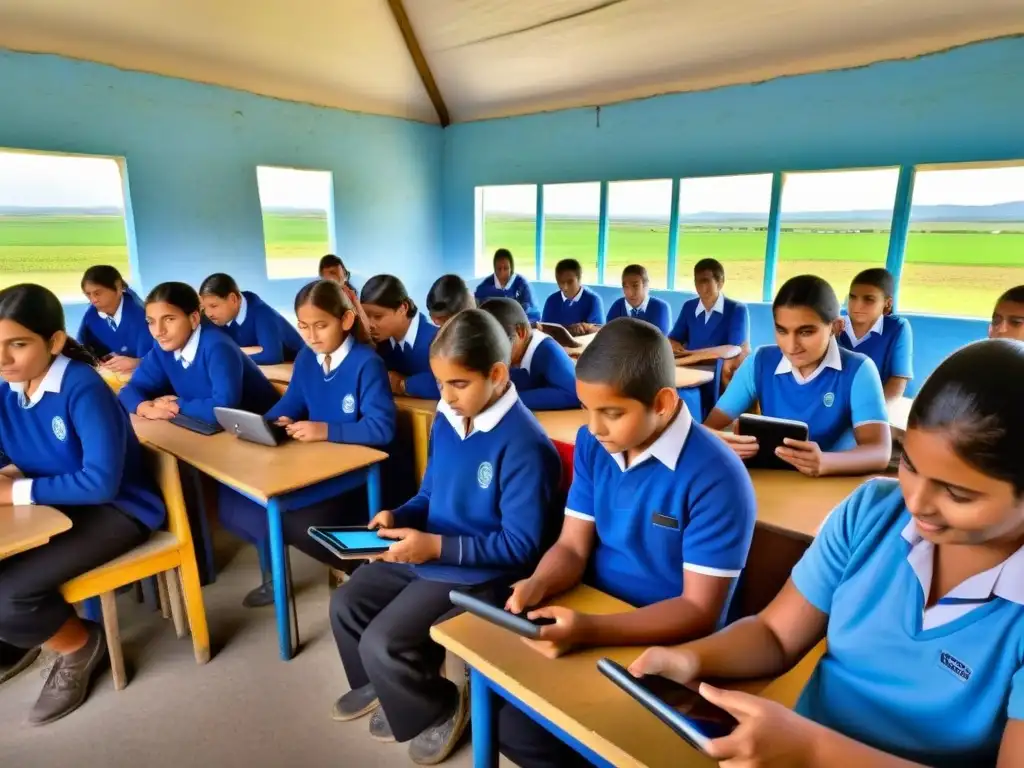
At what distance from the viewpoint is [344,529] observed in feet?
5.03

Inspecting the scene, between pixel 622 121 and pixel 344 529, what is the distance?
17.7 ft

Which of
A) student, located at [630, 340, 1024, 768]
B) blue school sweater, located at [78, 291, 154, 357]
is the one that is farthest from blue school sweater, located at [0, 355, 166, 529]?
blue school sweater, located at [78, 291, 154, 357]

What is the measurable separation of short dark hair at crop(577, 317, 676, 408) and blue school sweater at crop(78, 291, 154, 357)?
3476 mm

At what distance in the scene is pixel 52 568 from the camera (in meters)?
1.79

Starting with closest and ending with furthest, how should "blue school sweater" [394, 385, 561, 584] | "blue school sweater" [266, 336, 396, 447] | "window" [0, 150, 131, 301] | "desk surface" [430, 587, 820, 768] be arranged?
"desk surface" [430, 587, 820, 768] → "blue school sweater" [394, 385, 561, 584] → "blue school sweater" [266, 336, 396, 447] → "window" [0, 150, 131, 301]

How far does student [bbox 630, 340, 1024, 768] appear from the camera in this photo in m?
0.70

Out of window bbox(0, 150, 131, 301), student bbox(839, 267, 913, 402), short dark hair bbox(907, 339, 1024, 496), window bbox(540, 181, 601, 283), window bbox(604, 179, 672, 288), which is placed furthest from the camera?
window bbox(540, 181, 601, 283)

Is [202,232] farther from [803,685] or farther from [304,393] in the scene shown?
[803,685]

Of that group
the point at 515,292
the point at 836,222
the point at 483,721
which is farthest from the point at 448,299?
the point at 836,222

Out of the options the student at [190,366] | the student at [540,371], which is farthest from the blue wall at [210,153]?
the student at [540,371]

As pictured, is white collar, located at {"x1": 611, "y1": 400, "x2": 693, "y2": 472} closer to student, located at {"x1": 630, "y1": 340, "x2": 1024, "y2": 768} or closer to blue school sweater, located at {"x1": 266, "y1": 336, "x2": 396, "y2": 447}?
student, located at {"x1": 630, "y1": 340, "x2": 1024, "y2": 768}

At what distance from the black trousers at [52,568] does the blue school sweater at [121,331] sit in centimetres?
221

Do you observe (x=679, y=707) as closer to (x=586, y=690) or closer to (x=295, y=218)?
(x=586, y=690)

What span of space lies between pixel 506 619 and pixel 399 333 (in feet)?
7.45
